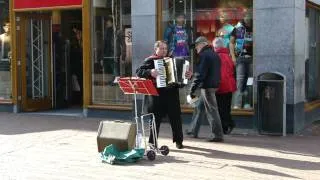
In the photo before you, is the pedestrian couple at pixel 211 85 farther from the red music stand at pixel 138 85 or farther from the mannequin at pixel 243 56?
the red music stand at pixel 138 85

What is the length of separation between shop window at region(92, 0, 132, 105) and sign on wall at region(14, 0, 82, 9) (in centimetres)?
55

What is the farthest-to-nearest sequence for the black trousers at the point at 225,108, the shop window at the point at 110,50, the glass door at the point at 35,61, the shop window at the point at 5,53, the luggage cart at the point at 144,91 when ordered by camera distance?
the shop window at the point at 5,53
the glass door at the point at 35,61
the shop window at the point at 110,50
the black trousers at the point at 225,108
the luggage cart at the point at 144,91

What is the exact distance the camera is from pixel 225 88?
37.2ft

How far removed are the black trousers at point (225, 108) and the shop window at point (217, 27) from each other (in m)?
0.83

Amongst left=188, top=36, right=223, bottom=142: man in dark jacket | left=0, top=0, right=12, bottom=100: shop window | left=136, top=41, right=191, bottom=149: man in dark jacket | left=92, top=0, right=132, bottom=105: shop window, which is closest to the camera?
left=136, top=41, right=191, bottom=149: man in dark jacket

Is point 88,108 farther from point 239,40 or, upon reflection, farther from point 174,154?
point 174,154

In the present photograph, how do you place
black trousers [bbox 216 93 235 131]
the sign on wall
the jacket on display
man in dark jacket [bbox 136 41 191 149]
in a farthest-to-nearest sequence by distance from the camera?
the sign on wall < black trousers [bbox 216 93 235 131] < the jacket on display < man in dark jacket [bbox 136 41 191 149]

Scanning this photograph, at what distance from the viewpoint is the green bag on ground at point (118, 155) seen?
8.81 meters

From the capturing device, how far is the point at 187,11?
12.9 meters

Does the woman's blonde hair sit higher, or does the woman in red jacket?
the woman's blonde hair

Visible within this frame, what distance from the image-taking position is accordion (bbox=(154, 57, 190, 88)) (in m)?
9.34

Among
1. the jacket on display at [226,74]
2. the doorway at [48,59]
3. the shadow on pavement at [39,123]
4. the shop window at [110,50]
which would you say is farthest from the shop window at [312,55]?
the doorway at [48,59]

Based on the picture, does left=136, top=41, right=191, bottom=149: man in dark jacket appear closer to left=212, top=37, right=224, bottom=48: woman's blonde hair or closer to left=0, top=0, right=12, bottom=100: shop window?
left=212, top=37, right=224, bottom=48: woman's blonde hair

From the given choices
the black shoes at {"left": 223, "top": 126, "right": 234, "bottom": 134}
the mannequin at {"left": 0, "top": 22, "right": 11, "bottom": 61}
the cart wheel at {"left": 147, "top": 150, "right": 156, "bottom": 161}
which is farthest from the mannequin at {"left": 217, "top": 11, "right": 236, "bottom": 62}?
the mannequin at {"left": 0, "top": 22, "right": 11, "bottom": 61}
